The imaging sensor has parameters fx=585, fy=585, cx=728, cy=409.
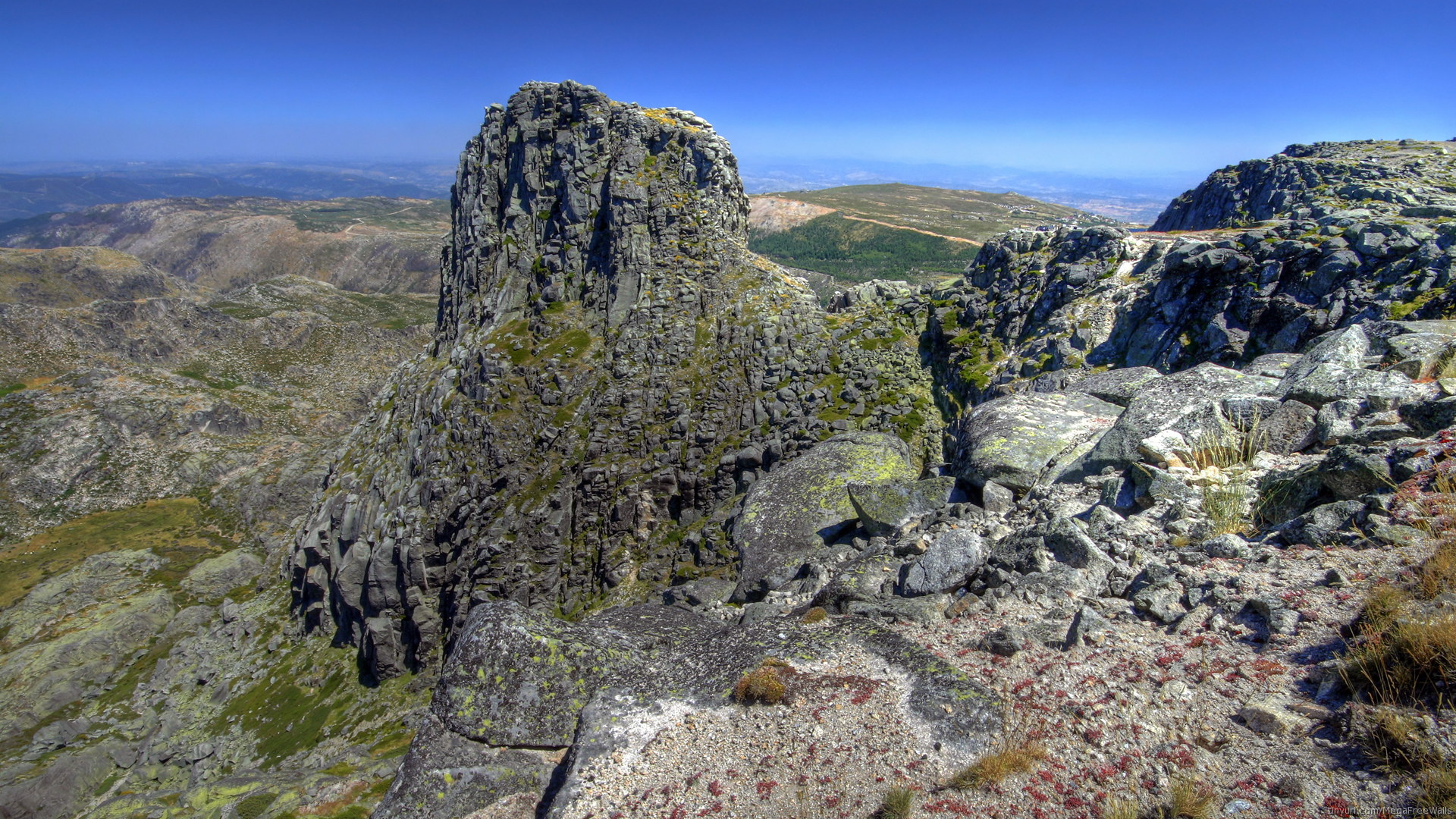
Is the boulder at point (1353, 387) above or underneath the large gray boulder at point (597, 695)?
above

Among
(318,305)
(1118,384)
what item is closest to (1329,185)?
(1118,384)

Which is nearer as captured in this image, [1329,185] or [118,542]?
[1329,185]

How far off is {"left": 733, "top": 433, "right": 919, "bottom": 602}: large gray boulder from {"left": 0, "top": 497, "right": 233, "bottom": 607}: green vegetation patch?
72.4 m

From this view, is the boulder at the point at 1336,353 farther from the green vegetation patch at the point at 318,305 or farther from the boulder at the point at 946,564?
the green vegetation patch at the point at 318,305

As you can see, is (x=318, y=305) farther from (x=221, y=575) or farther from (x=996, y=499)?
(x=996, y=499)

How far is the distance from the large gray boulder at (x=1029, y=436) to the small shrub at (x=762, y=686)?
9.30m

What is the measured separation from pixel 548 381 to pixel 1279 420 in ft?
122

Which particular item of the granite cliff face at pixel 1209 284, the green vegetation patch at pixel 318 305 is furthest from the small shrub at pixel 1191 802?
the green vegetation patch at pixel 318 305

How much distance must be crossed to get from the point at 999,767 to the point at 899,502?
38.0 ft

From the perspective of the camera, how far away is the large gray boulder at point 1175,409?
13672 mm

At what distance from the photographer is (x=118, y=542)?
71250 millimetres

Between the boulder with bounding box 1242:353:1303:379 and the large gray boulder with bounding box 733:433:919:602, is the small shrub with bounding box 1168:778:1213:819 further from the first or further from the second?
the boulder with bounding box 1242:353:1303:379

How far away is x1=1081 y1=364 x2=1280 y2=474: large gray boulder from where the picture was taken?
44.9ft

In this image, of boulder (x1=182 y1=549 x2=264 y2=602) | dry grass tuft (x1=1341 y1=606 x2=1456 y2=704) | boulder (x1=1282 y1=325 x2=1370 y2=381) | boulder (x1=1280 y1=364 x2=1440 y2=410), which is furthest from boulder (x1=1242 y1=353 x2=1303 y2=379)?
boulder (x1=182 y1=549 x2=264 y2=602)
